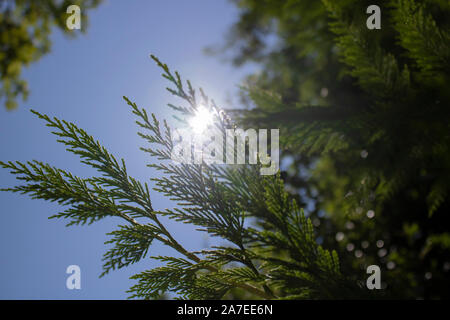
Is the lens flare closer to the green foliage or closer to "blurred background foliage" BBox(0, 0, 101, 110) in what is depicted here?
the green foliage

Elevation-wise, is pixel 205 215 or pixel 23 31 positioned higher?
pixel 23 31

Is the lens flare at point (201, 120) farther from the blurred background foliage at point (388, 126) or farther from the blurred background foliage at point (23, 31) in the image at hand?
the blurred background foliage at point (23, 31)

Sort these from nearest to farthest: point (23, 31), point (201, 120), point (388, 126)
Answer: point (201, 120) < point (388, 126) < point (23, 31)

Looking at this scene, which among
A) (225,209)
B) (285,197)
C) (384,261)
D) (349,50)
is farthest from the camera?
(384,261)

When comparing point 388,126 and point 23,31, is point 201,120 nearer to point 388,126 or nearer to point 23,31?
point 388,126

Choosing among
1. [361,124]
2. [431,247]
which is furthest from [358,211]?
[431,247]

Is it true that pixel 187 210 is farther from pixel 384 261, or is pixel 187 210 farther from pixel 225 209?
pixel 384 261

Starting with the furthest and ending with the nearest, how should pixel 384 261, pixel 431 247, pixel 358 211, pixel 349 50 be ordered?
1. pixel 384 261
2. pixel 431 247
3. pixel 358 211
4. pixel 349 50

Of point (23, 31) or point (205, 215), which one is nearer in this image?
point (205, 215)

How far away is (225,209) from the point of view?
1134 millimetres

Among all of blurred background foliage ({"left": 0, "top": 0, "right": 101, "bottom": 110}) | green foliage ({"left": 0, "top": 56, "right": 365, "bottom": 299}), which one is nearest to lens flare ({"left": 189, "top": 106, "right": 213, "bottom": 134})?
green foliage ({"left": 0, "top": 56, "right": 365, "bottom": 299})

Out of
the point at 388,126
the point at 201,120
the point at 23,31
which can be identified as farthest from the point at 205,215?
the point at 23,31

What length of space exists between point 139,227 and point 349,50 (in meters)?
1.33
